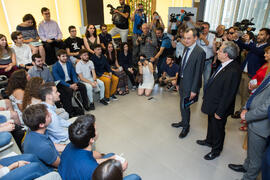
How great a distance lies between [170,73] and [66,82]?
237 cm

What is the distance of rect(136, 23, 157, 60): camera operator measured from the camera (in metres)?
4.75

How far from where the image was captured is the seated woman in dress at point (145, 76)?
4.35m

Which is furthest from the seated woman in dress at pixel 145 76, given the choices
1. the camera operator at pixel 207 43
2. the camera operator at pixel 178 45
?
the camera operator at pixel 207 43

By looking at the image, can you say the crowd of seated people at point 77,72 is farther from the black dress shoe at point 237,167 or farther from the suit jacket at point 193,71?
the suit jacket at point 193,71

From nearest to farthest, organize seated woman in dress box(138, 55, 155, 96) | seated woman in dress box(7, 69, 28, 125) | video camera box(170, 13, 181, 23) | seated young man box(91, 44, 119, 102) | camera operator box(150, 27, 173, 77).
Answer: seated woman in dress box(7, 69, 28, 125) → seated young man box(91, 44, 119, 102) → seated woman in dress box(138, 55, 155, 96) → camera operator box(150, 27, 173, 77) → video camera box(170, 13, 181, 23)

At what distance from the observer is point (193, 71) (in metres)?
2.51

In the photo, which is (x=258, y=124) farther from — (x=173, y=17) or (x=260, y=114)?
(x=173, y=17)

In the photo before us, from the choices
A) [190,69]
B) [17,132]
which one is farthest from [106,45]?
[17,132]

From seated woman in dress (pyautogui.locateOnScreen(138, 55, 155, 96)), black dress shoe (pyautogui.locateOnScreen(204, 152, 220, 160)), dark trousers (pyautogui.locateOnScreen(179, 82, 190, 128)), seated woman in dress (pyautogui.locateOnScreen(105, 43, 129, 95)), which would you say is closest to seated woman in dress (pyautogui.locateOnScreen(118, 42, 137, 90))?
seated woman in dress (pyautogui.locateOnScreen(105, 43, 129, 95))

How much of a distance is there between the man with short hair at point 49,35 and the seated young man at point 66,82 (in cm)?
108

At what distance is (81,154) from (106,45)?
3.83 metres

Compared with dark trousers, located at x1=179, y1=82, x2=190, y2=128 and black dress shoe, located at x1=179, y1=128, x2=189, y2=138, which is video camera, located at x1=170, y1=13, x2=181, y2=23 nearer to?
dark trousers, located at x1=179, y1=82, x2=190, y2=128

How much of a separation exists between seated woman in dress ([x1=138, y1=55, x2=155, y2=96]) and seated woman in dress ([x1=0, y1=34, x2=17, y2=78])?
2.61m

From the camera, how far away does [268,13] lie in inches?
219
